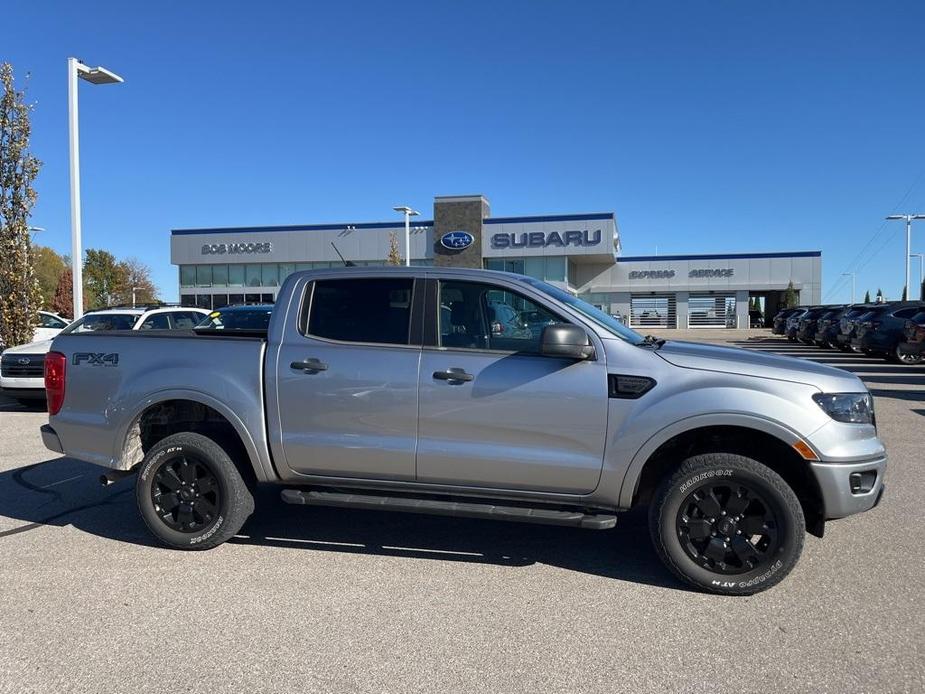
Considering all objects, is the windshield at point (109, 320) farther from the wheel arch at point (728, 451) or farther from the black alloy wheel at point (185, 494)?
the wheel arch at point (728, 451)

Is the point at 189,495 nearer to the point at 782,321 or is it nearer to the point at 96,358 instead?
the point at 96,358

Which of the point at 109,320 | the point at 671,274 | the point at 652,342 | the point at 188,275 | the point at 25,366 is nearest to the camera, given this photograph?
the point at 652,342

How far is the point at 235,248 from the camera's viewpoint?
4853cm

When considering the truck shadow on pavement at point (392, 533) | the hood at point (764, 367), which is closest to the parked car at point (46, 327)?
the truck shadow on pavement at point (392, 533)

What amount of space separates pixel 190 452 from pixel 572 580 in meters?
2.69

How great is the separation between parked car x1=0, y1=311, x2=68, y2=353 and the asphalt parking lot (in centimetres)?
1090

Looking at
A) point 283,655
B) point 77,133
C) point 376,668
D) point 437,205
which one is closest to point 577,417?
point 376,668

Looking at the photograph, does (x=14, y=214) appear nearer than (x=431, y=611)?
No

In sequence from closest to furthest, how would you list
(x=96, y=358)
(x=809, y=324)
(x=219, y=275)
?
(x=96, y=358)
(x=809, y=324)
(x=219, y=275)

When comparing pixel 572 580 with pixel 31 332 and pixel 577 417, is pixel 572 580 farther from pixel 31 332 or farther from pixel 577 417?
pixel 31 332

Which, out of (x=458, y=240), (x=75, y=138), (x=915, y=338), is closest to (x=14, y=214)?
(x=75, y=138)

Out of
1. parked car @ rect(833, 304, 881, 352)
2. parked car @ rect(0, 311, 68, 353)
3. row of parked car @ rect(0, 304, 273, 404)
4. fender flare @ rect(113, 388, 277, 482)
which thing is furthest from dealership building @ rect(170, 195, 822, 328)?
fender flare @ rect(113, 388, 277, 482)

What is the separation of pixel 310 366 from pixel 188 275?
49900 millimetres

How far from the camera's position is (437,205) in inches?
1730
